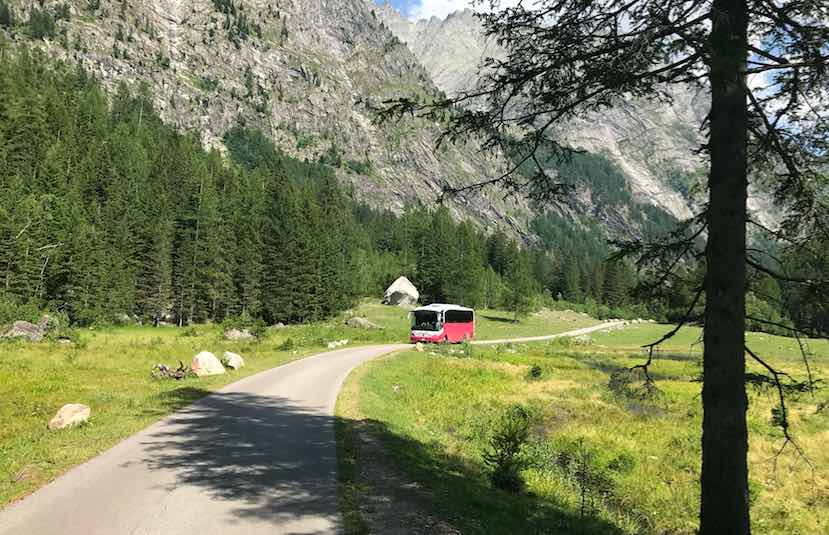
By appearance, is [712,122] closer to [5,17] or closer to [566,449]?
[566,449]

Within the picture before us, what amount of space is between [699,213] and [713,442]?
11.1ft

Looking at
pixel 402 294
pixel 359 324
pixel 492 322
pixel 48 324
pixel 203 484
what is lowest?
pixel 492 322

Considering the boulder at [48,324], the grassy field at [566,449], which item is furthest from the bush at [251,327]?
the grassy field at [566,449]

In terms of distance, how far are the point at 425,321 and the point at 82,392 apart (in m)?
34.4

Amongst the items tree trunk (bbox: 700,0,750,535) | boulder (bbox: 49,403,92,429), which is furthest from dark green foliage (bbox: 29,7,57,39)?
tree trunk (bbox: 700,0,750,535)

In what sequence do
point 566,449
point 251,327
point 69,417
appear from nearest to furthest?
point 69,417 → point 566,449 → point 251,327

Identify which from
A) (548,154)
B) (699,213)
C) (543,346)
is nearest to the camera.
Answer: (699,213)

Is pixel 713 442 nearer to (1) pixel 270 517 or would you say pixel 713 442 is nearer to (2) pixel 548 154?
(2) pixel 548 154

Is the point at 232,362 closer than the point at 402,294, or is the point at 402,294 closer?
the point at 232,362

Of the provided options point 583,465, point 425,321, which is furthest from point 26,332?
point 583,465

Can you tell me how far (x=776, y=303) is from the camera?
22.6 ft

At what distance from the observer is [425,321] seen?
50.4 meters

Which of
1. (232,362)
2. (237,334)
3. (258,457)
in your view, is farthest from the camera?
(237,334)

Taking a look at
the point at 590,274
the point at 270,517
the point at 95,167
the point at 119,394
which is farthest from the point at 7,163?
the point at 590,274
